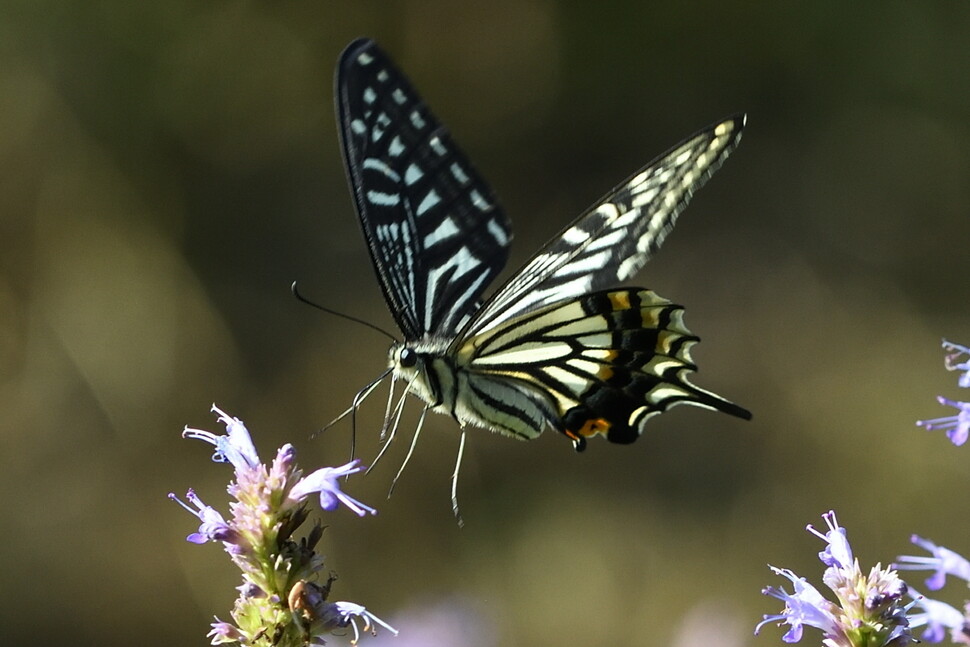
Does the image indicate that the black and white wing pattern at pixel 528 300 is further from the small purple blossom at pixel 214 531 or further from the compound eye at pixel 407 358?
the small purple blossom at pixel 214 531

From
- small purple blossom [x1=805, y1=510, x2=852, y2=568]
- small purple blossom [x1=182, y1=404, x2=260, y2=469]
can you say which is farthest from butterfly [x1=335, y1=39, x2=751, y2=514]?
small purple blossom [x1=805, y1=510, x2=852, y2=568]

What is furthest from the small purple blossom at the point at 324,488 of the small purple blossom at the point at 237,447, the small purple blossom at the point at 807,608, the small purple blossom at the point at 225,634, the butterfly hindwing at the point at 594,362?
the butterfly hindwing at the point at 594,362

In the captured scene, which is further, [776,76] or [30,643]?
[776,76]

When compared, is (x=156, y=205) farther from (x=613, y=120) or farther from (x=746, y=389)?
(x=746, y=389)

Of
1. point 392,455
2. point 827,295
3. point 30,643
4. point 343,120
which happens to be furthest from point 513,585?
point 343,120

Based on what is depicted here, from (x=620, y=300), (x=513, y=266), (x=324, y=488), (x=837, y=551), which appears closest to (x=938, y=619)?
(x=837, y=551)

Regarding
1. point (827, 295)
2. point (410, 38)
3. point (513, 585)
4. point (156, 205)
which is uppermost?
point (410, 38)
